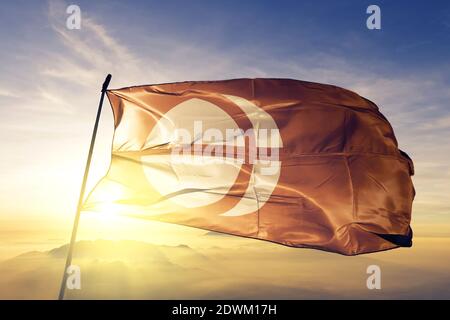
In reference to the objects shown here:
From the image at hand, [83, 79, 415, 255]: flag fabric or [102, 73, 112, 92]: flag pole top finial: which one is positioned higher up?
[102, 73, 112, 92]: flag pole top finial

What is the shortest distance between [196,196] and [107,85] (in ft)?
11.0

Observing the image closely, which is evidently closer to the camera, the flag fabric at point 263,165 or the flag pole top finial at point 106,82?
the flag fabric at point 263,165

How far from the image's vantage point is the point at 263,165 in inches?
386

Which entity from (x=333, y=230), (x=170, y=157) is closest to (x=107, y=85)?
(x=170, y=157)

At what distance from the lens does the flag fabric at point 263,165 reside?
9.35m

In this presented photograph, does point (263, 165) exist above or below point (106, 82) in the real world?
below

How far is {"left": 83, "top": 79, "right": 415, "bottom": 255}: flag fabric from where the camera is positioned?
935cm

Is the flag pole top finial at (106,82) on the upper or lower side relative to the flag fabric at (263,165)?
upper

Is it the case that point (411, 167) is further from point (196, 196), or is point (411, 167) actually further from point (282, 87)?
point (196, 196)

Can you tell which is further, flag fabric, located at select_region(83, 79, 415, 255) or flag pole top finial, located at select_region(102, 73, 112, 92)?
flag pole top finial, located at select_region(102, 73, 112, 92)
